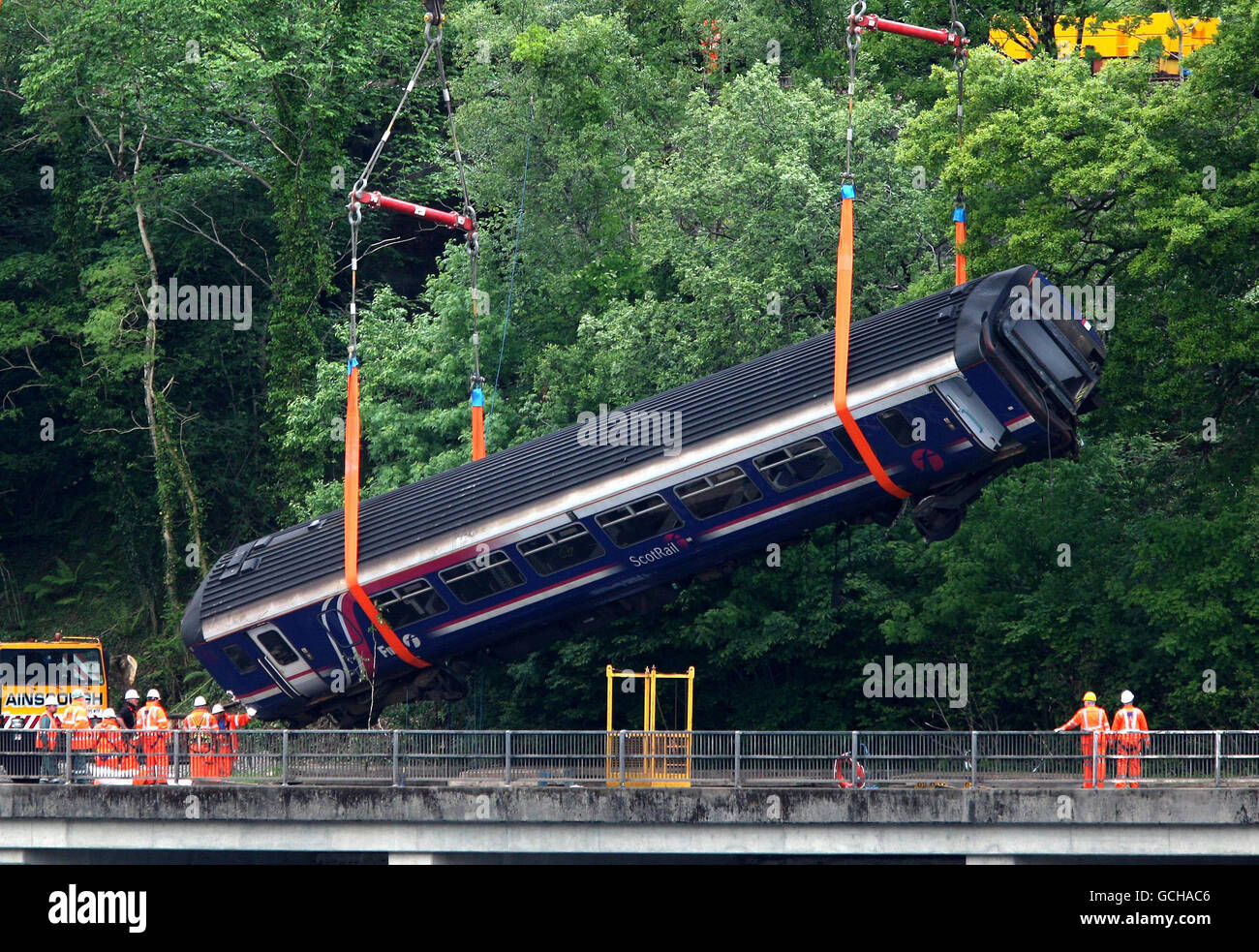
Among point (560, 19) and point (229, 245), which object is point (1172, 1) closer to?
point (560, 19)

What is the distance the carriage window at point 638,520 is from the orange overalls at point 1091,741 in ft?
20.1

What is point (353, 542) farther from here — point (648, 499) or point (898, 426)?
point (898, 426)

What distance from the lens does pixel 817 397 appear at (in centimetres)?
2606

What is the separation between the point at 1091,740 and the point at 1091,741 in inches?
0.5

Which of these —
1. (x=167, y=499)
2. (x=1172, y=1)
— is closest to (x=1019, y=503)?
(x=1172, y=1)

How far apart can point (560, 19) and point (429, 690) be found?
57.2 ft

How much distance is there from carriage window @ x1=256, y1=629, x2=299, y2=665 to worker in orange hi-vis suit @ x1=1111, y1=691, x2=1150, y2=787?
11.7 metres

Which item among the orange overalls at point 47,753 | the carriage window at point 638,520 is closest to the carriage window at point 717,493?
the carriage window at point 638,520

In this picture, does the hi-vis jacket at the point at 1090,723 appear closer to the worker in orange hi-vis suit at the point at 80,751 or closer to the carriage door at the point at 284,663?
the carriage door at the point at 284,663

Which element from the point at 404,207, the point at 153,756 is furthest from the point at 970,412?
the point at 153,756

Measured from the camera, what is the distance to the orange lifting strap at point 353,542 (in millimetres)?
27703

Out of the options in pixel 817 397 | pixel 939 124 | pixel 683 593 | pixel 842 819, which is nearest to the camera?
pixel 842 819

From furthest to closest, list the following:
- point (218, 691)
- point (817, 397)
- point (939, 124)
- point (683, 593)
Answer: point (218, 691) → point (683, 593) → point (939, 124) → point (817, 397)

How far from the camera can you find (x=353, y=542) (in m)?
27.8
